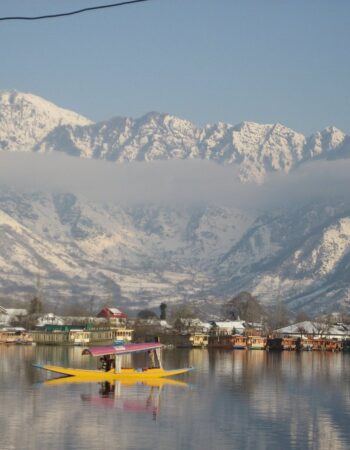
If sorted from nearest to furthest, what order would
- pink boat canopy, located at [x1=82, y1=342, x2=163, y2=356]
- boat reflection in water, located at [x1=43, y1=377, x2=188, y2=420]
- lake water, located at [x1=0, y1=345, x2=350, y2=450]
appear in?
1. lake water, located at [x1=0, y1=345, x2=350, y2=450]
2. boat reflection in water, located at [x1=43, y1=377, x2=188, y2=420]
3. pink boat canopy, located at [x1=82, y1=342, x2=163, y2=356]

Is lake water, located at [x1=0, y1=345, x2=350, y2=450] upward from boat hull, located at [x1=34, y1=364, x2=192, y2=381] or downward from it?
downward

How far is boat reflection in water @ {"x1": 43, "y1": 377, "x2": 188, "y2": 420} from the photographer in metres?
98.6

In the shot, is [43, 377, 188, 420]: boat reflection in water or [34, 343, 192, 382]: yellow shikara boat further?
[34, 343, 192, 382]: yellow shikara boat

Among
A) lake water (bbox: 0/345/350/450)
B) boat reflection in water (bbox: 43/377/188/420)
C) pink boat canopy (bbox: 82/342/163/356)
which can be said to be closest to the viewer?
lake water (bbox: 0/345/350/450)

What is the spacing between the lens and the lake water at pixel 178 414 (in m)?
80.9

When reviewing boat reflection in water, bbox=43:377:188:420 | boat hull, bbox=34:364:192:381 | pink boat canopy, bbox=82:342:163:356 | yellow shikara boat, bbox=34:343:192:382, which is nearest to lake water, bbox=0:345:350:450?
boat reflection in water, bbox=43:377:188:420

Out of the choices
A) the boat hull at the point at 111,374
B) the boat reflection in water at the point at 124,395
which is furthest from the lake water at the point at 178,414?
the boat hull at the point at 111,374

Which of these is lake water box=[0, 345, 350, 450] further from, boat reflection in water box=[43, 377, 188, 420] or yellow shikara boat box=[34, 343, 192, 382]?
yellow shikara boat box=[34, 343, 192, 382]

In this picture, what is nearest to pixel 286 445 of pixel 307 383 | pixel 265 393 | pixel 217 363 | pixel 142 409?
pixel 142 409

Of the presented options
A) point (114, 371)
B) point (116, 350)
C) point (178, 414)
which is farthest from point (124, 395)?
point (116, 350)

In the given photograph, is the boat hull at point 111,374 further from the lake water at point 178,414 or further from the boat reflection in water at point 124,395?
the lake water at point 178,414

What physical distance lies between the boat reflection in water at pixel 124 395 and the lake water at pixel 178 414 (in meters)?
0.08

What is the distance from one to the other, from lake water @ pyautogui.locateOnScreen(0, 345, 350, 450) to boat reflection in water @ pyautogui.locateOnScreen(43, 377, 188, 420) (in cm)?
8

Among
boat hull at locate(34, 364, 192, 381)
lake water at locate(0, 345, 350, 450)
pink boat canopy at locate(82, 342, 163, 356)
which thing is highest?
pink boat canopy at locate(82, 342, 163, 356)
